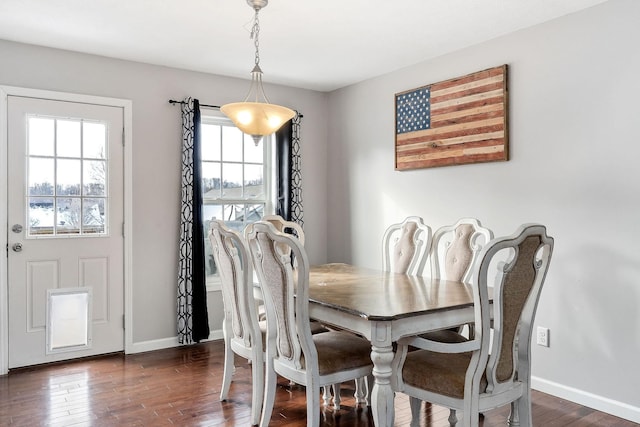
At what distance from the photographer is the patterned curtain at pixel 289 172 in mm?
4855

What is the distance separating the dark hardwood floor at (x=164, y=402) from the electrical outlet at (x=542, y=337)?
334 mm

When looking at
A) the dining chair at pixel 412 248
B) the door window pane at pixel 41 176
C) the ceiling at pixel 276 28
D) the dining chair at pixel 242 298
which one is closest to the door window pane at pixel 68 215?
the door window pane at pixel 41 176

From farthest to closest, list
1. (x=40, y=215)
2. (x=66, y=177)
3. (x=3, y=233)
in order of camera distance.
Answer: (x=66, y=177), (x=40, y=215), (x=3, y=233)

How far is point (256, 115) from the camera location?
9.04 ft

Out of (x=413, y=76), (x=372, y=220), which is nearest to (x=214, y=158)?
(x=372, y=220)

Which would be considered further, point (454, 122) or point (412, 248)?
point (454, 122)

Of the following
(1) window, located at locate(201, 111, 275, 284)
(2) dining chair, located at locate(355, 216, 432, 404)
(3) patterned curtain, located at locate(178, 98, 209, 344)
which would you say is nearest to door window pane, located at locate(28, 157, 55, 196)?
(3) patterned curtain, located at locate(178, 98, 209, 344)

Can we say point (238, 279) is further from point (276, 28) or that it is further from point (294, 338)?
point (276, 28)

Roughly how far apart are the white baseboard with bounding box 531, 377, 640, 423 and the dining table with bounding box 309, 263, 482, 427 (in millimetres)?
1065

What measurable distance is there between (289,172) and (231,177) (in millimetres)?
579

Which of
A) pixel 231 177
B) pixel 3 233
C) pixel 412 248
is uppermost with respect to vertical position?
pixel 231 177

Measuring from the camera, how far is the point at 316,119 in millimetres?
5215

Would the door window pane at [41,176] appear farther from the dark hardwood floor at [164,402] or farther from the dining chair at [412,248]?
the dining chair at [412,248]

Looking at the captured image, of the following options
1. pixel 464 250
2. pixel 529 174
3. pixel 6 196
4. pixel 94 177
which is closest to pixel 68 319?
pixel 6 196
